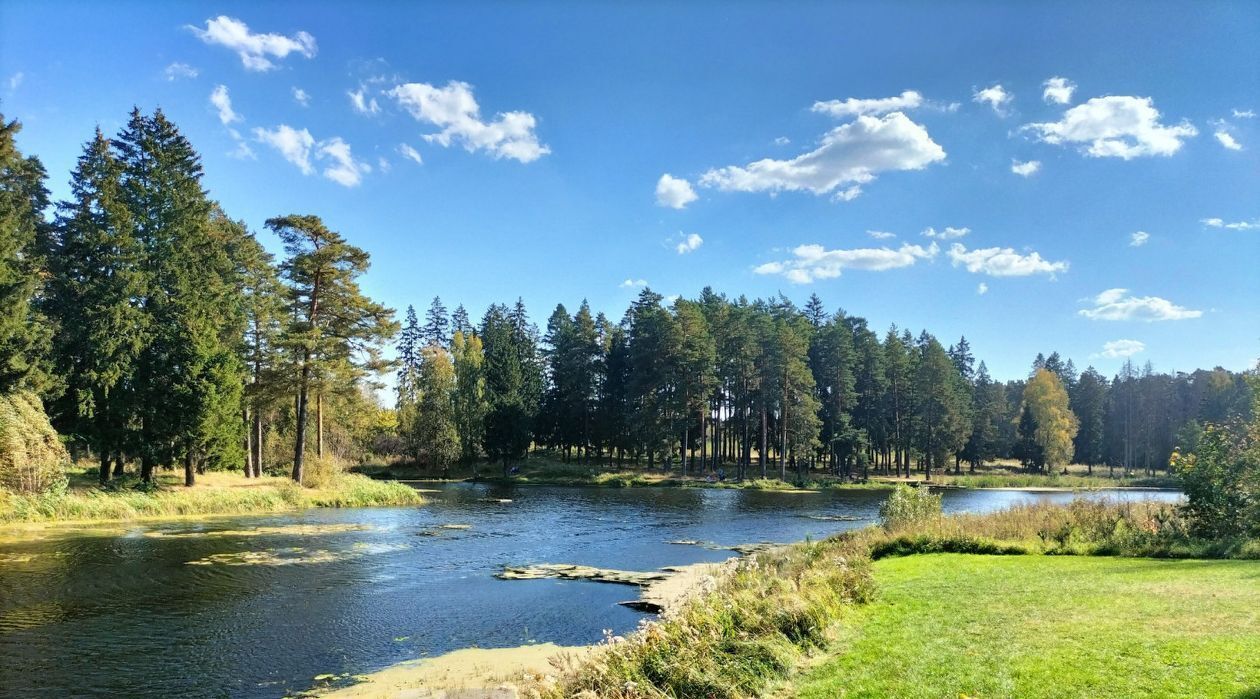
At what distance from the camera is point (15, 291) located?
94.5 feet

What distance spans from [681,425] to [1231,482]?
175ft

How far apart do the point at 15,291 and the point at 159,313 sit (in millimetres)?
9362

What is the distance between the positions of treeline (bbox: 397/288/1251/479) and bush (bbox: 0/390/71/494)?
136ft

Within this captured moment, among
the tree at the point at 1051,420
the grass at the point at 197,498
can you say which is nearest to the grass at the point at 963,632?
A: the grass at the point at 197,498

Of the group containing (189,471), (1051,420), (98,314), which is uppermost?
(98,314)

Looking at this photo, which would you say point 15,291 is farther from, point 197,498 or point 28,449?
point 197,498

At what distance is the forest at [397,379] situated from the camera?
34.8 meters

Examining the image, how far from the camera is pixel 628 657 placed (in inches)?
379

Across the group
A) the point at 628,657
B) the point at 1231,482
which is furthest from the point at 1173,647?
the point at 1231,482

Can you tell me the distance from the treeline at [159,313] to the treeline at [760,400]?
27237 millimetres

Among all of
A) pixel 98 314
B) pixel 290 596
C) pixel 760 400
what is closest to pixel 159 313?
pixel 98 314

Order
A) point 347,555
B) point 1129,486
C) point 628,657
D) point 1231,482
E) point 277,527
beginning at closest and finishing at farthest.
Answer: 1. point 628,657
2. point 1231,482
3. point 347,555
4. point 277,527
5. point 1129,486

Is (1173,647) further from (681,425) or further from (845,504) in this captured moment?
(681,425)

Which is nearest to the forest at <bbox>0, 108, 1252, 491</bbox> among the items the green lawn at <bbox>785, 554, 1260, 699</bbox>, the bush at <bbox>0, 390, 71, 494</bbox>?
the bush at <bbox>0, 390, 71, 494</bbox>
